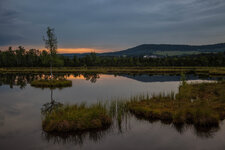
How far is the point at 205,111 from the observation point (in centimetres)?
1762

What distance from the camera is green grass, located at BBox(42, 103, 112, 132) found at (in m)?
15.9

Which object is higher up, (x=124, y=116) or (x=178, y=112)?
(x=178, y=112)

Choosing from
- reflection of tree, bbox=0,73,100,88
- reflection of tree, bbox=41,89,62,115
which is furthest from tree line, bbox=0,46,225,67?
reflection of tree, bbox=41,89,62,115

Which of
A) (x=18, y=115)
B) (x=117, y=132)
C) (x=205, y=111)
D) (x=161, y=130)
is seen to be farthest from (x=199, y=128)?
(x=18, y=115)

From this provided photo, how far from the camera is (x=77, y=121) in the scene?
1622cm

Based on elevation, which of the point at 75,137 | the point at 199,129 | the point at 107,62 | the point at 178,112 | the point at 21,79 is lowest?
the point at 199,129

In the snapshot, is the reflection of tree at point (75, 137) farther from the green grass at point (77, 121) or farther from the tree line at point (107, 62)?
the tree line at point (107, 62)

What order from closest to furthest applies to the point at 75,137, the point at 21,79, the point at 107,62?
the point at 75,137 → the point at 21,79 → the point at 107,62

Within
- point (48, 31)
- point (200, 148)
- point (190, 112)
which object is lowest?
point (200, 148)

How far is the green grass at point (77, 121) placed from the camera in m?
15.9

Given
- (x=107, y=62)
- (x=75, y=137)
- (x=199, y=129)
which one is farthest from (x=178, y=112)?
(x=107, y=62)

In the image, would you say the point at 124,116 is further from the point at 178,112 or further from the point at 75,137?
the point at 75,137

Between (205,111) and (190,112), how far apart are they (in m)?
1.10

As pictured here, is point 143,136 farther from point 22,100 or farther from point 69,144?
point 22,100
